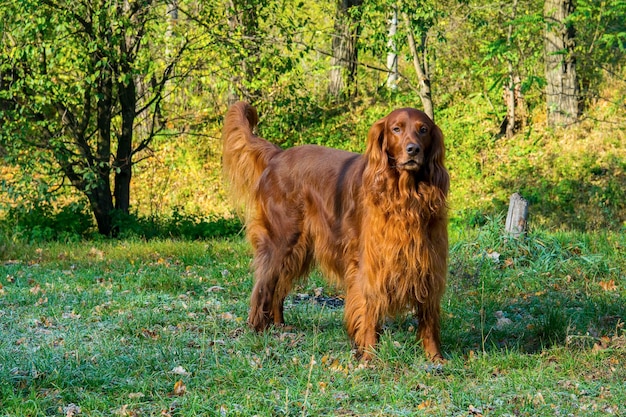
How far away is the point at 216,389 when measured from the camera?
4.23 metres

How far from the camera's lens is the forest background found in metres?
10.2

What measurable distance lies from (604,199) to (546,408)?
380 inches

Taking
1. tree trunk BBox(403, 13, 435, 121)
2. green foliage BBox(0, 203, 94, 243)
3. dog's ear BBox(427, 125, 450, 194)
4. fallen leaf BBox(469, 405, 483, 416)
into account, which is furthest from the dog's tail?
tree trunk BBox(403, 13, 435, 121)

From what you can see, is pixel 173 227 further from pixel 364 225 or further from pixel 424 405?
pixel 424 405

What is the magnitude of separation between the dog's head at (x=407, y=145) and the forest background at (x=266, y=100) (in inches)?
163

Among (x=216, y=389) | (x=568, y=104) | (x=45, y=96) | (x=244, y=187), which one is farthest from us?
(x=568, y=104)

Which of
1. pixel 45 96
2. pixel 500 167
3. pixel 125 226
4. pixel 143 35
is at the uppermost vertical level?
pixel 143 35

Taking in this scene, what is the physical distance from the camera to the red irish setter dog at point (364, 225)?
4.70 metres

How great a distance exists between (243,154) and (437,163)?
190cm

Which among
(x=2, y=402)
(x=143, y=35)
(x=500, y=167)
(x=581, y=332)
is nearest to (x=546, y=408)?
(x=581, y=332)

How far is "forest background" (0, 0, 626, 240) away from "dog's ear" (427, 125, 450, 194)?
410cm

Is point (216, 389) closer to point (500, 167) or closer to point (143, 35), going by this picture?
point (143, 35)

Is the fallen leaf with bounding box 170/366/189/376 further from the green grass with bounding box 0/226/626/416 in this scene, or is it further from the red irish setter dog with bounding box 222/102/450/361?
the red irish setter dog with bounding box 222/102/450/361

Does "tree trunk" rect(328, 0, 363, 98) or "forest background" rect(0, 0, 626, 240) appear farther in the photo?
"tree trunk" rect(328, 0, 363, 98)
